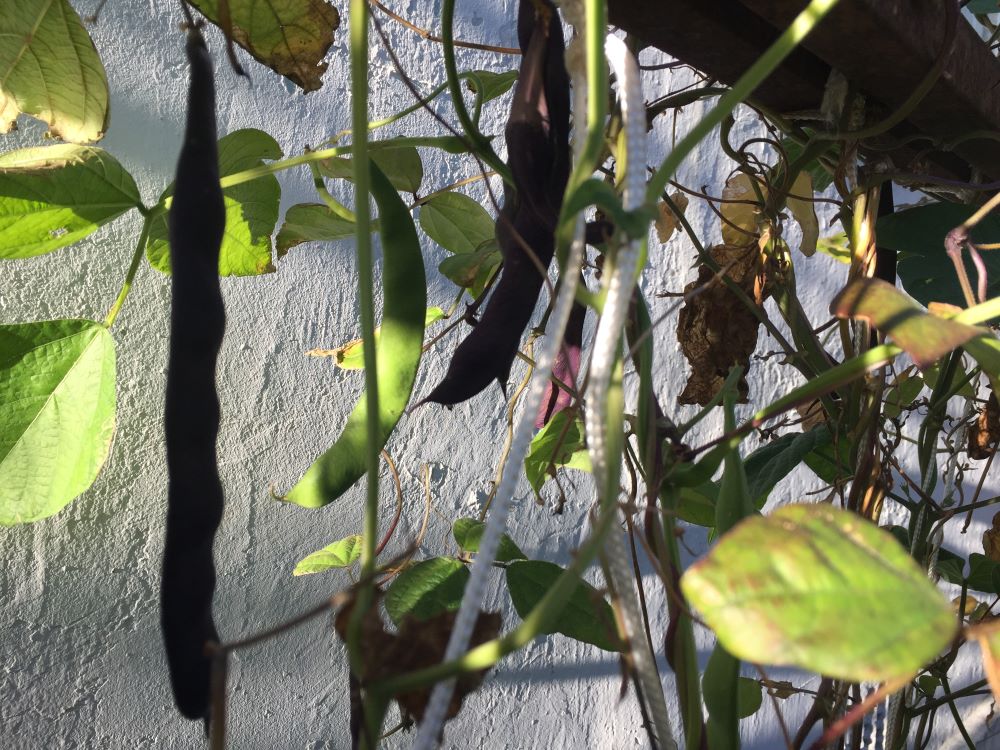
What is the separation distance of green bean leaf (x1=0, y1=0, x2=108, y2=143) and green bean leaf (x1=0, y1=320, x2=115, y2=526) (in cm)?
12

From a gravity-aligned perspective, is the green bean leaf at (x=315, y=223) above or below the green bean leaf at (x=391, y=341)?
above

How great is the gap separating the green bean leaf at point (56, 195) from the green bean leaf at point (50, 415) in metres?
0.06

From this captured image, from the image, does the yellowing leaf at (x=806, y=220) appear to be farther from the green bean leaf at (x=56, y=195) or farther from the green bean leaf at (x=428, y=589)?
the green bean leaf at (x=56, y=195)

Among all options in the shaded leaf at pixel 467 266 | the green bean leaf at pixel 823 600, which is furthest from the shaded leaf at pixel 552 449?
the green bean leaf at pixel 823 600

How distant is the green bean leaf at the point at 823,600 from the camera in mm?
187

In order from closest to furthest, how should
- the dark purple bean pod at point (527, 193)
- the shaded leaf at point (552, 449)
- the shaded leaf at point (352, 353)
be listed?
the dark purple bean pod at point (527, 193), the shaded leaf at point (552, 449), the shaded leaf at point (352, 353)

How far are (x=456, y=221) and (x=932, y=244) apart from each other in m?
0.38

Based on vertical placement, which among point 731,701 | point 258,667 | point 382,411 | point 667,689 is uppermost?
point 382,411

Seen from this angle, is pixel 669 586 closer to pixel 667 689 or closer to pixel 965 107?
pixel 965 107

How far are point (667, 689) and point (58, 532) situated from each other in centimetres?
91

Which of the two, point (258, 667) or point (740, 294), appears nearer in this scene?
point (740, 294)

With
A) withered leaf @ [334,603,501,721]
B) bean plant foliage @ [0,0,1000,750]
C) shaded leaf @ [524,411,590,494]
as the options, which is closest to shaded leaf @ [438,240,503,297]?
bean plant foliage @ [0,0,1000,750]

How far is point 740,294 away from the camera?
566 mm

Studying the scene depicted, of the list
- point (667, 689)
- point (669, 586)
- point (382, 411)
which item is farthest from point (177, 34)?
point (667, 689)
